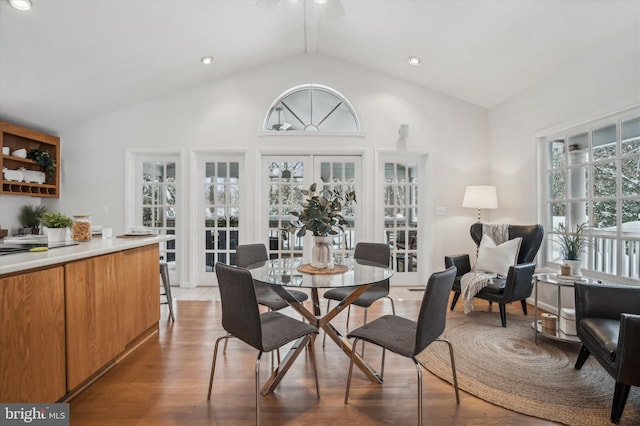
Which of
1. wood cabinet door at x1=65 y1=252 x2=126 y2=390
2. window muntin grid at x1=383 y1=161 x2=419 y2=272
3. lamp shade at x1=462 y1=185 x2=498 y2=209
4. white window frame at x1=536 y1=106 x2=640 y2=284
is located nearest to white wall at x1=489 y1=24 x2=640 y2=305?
white window frame at x1=536 y1=106 x2=640 y2=284

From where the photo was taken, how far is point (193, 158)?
460 cm

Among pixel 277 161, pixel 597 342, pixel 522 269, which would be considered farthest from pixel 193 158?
pixel 597 342

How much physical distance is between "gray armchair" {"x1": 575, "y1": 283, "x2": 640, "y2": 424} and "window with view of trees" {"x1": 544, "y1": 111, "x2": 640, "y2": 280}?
3.45ft

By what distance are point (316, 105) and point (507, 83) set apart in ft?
7.95

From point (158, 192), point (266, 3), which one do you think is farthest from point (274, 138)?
point (266, 3)

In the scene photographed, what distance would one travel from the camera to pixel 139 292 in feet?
8.67

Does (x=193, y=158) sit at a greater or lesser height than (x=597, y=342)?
greater

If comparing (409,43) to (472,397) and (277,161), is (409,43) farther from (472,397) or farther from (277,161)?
(472,397)

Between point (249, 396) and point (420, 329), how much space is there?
113 cm

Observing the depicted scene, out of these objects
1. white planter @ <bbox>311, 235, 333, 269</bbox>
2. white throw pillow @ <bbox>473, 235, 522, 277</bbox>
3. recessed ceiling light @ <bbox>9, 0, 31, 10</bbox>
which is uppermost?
recessed ceiling light @ <bbox>9, 0, 31, 10</bbox>

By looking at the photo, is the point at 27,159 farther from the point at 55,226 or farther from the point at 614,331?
the point at 614,331

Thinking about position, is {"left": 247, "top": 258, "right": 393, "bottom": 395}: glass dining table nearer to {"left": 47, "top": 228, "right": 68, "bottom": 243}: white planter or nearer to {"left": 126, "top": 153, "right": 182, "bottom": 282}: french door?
{"left": 47, "top": 228, "right": 68, "bottom": 243}: white planter

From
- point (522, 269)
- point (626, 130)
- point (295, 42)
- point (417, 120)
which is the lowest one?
point (522, 269)

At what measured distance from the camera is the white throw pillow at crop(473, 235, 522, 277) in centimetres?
351
